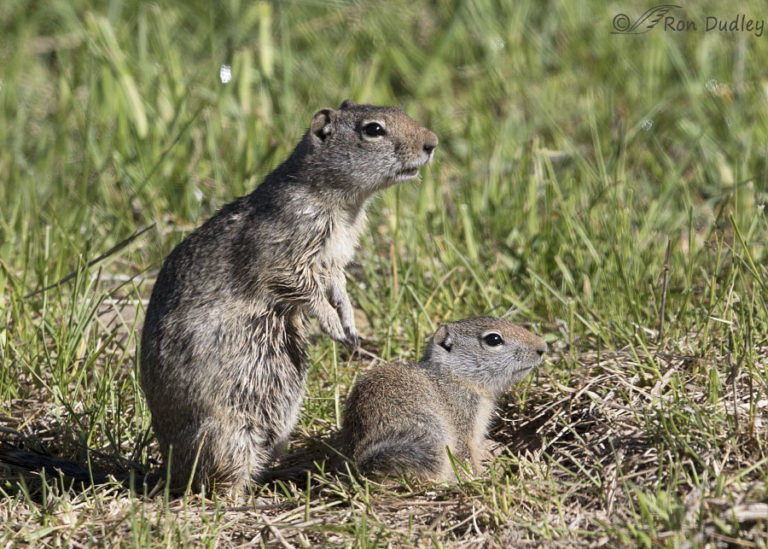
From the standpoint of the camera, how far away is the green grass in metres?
3.53

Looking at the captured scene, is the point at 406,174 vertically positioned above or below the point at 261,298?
above

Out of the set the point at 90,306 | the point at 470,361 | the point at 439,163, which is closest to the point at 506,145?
the point at 439,163

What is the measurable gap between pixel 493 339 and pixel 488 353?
7 centimetres

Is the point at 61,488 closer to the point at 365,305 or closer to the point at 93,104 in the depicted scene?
the point at 365,305

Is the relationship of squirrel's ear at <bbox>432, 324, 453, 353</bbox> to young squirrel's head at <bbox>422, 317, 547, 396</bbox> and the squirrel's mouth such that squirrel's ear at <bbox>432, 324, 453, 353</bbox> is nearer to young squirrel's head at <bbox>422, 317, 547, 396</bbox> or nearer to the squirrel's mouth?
young squirrel's head at <bbox>422, 317, 547, 396</bbox>

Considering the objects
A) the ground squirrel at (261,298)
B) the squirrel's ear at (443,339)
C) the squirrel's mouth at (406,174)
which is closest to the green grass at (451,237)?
the ground squirrel at (261,298)

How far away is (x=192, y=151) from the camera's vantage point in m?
6.54

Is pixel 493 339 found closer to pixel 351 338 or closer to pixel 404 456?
pixel 351 338

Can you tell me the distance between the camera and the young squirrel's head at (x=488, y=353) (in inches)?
169

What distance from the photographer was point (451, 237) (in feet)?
18.5

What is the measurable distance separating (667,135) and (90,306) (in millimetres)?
4398

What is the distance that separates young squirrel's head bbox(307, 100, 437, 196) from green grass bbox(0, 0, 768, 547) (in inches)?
35.8

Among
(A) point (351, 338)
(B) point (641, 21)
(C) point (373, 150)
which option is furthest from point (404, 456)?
(B) point (641, 21)
